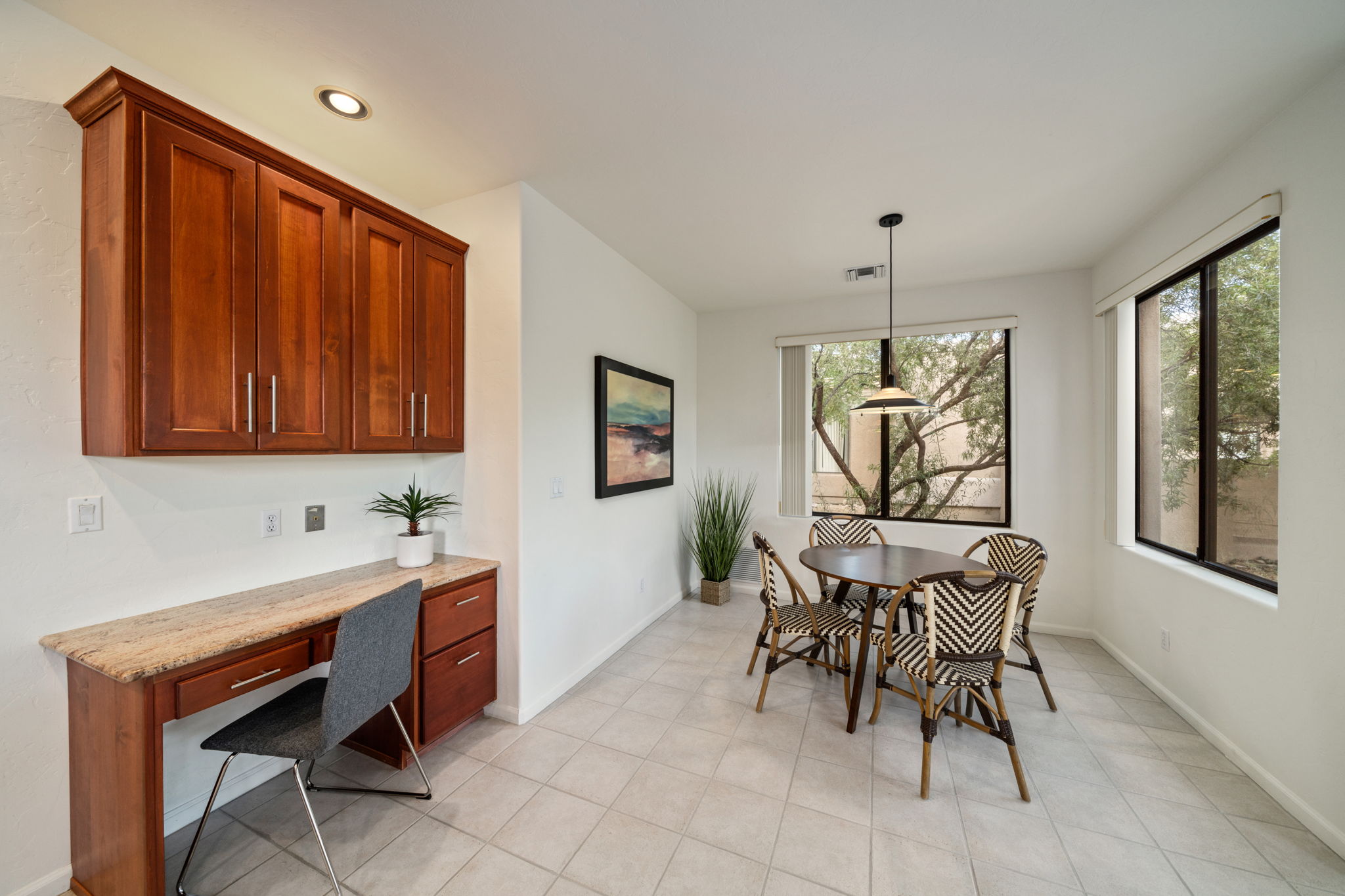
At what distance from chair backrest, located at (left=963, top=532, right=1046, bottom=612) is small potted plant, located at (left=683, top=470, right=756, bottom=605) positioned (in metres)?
1.89

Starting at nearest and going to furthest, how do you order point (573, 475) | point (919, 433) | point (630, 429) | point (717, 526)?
point (573, 475) → point (630, 429) → point (919, 433) → point (717, 526)

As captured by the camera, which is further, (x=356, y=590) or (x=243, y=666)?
(x=356, y=590)

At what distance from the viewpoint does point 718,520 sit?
439 centimetres

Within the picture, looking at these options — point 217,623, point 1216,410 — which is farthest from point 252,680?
point 1216,410

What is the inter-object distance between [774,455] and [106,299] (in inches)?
163

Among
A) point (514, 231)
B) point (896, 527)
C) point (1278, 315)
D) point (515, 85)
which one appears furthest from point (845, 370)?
point (515, 85)

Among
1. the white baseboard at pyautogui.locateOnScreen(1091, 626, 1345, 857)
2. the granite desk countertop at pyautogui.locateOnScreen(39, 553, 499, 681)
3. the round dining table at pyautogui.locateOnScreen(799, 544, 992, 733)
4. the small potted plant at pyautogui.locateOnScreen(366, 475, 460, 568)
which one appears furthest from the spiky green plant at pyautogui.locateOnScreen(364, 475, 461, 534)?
the white baseboard at pyautogui.locateOnScreen(1091, 626, 1345, 857)

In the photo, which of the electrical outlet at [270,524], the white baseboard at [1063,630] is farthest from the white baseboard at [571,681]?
the white baseboard at [1063,630]

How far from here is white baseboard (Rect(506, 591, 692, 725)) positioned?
2492 mm

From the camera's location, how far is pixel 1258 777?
200 centimetres

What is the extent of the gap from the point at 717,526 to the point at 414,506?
2643mm

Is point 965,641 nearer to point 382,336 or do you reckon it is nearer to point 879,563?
point 879,563

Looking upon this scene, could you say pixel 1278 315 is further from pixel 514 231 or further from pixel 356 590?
pixel 356 590

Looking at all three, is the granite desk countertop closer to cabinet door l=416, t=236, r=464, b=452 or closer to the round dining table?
cabinet door l=416, t=236, r=464, b=452
